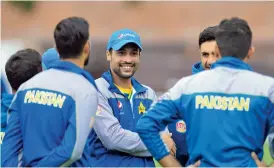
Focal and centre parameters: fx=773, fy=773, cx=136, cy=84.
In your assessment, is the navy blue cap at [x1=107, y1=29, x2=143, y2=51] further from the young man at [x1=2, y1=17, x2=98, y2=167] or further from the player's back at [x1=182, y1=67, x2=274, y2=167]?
the player's back at [x1=182, y1=67, x2=274, y2=167]

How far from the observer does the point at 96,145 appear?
552 cm

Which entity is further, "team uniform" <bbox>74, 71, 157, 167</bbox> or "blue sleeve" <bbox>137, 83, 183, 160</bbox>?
"team uniform" <bbox>74, 71, 157, 167</bbox>

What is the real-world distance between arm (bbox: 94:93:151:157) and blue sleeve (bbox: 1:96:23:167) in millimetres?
891

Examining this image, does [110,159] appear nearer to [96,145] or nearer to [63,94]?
[96,145]

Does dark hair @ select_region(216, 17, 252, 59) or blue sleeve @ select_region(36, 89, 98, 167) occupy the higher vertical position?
dark hair @ select_region(216, 17, 252, 59)

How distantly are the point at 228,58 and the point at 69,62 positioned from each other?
94 centimetres

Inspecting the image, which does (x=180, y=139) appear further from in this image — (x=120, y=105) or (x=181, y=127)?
(x=120, y=105)

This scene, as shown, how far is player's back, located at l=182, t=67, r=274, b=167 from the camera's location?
435cm

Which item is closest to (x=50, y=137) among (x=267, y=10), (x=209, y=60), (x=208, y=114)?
(x=208, y=114)

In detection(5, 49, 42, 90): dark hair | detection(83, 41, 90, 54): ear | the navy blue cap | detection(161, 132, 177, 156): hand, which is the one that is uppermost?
detection(83, 41, 90, 54): ear

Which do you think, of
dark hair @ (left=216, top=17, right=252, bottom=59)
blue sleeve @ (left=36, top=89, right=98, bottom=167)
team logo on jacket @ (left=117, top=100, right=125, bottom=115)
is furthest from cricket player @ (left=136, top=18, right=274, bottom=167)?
team logo on jacket @ (left=117, top=100, right=125, bottom=115)

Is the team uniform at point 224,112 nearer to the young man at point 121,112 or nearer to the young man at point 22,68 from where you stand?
the young man at point 121,112

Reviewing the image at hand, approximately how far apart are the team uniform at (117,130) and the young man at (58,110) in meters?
0.80

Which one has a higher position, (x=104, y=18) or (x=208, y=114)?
(x=208, y=114)
